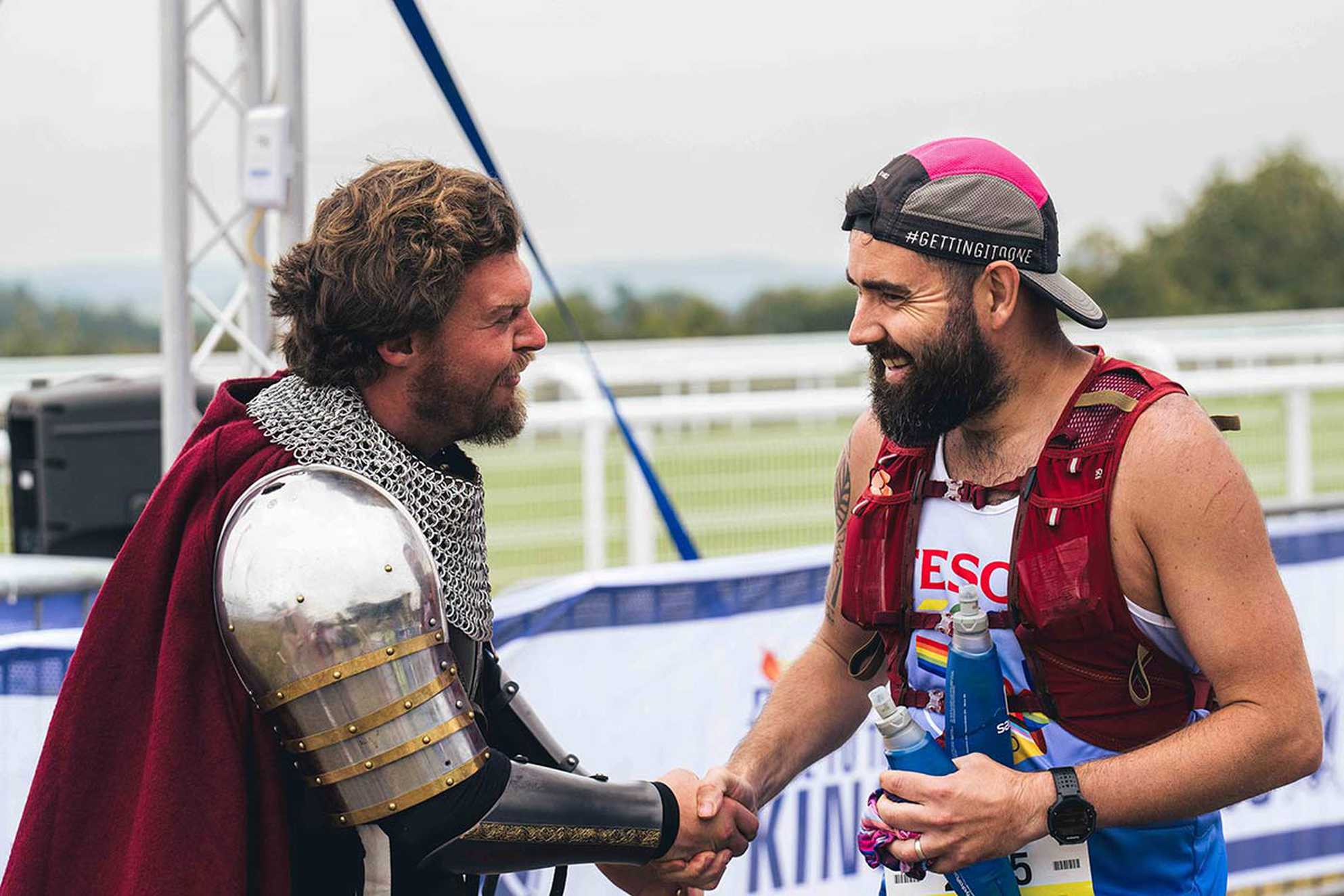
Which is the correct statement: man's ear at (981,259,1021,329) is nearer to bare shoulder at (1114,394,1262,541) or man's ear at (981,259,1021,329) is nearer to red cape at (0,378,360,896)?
bare shoulder at (1114,394,1262,541)

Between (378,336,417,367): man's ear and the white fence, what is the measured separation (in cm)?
438

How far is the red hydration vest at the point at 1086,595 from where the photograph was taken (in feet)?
8.10

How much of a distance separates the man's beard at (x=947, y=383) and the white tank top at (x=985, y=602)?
150mm

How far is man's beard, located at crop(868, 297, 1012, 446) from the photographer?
2.62 meters

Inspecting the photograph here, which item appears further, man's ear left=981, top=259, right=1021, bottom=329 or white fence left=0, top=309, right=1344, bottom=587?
white fence left=0, top=309, right=1344, bottom=587

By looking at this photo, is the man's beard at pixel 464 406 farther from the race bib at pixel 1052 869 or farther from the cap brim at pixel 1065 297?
the race bib at pixel 1052 869

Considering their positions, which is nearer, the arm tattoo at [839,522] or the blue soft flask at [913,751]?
the blue soft flask at [913,751]

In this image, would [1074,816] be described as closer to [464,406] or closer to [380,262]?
[464,406]

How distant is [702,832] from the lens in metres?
2.81

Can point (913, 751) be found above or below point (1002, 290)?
below

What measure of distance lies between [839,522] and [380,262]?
1109mm

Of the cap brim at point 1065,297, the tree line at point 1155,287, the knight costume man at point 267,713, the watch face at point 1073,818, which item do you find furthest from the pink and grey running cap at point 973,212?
the tree line at point 1155,287

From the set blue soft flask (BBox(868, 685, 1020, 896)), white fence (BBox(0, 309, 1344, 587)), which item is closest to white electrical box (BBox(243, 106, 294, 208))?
white fence (BBox(0, 309, 1344, 587))

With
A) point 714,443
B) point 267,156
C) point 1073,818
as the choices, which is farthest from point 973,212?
point 714,443
